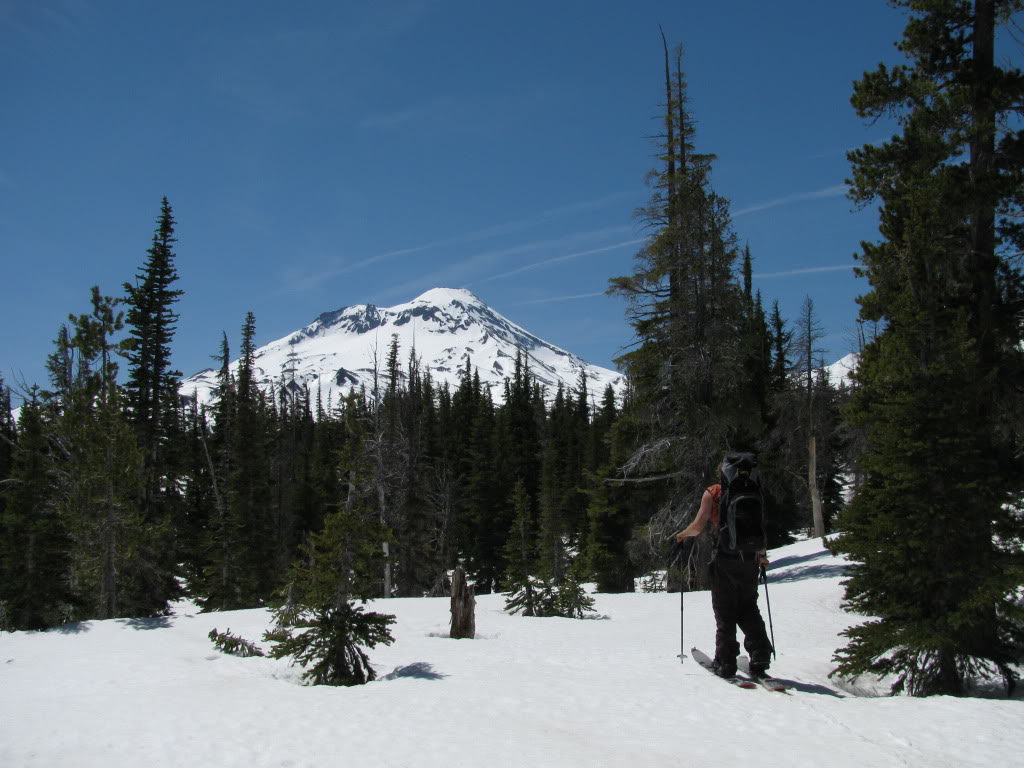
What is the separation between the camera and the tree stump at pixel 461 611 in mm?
13195

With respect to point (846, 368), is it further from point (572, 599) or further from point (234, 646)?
point (234, 646)

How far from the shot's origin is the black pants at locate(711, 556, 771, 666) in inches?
285

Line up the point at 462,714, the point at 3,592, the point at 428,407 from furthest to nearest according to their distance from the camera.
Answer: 1. the point at 428,407
2. the point at 3,592
3. the point at 462,714

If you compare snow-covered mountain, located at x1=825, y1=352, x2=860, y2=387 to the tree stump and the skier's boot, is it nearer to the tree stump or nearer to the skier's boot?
the skier's boot

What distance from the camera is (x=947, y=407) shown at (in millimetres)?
7324

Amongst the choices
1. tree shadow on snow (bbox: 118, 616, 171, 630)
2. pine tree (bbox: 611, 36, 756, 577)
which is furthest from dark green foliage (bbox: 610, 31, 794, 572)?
tree shadow on snow (bbox: 118, 616, 171, 630)

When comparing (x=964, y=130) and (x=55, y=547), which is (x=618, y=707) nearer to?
(x=964, y=130)

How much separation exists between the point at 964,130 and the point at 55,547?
20.1 meters

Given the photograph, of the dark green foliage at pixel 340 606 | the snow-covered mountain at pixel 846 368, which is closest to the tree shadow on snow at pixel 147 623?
the dark green foliage at pixel 340 606

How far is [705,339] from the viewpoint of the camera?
19.1 metres

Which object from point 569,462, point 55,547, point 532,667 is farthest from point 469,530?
point 532,667

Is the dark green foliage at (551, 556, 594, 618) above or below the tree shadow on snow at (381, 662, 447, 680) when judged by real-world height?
below

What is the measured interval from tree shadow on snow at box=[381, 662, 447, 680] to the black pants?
11.7ft

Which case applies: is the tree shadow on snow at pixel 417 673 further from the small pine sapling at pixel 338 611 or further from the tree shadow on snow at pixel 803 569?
the tree shadow on snow at pixel 803 569
